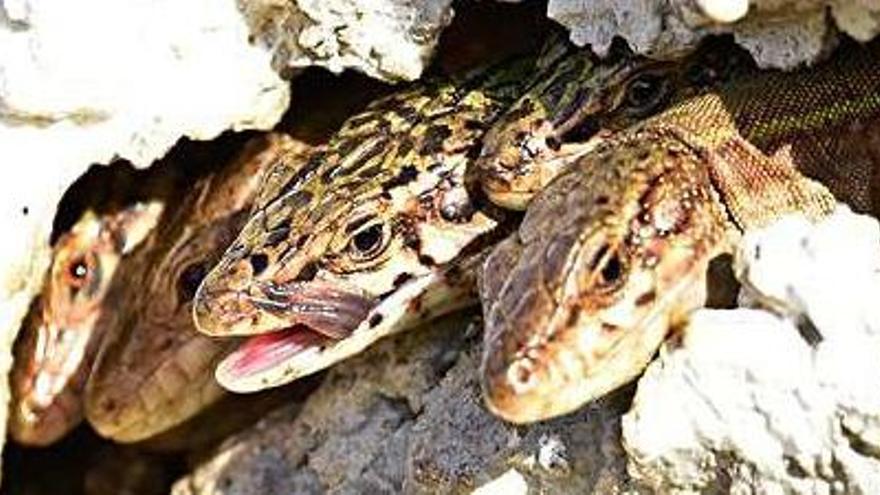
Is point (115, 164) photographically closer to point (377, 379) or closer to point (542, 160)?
point (377, 379)

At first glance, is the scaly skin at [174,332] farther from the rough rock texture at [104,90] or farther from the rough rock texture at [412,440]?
the rough rock texture at [104,90]

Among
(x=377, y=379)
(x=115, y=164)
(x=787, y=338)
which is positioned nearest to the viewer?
(x=787, y=338)

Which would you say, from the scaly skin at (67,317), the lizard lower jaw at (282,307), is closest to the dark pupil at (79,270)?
the scaly skin at (67,317)

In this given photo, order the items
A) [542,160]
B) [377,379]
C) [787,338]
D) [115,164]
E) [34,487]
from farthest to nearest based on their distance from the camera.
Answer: [34,487] → [115,164] → [377,379] → [542,160] → [787,338]

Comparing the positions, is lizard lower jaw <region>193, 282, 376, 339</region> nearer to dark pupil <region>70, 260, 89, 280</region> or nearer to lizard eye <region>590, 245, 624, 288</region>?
lizard eye <region>590, 245, 624, 288</region>

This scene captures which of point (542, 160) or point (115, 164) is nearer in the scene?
point (542, 160)

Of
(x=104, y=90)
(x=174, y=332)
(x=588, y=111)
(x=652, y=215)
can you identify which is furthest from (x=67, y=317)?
(x=652, y=215)

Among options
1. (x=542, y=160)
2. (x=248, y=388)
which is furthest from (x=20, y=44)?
(x=542, y=160)

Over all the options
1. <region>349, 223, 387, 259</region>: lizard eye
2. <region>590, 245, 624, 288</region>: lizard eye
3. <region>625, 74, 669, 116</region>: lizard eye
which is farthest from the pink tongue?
<region>590, 245, 624, 288</region>: lizard eye
